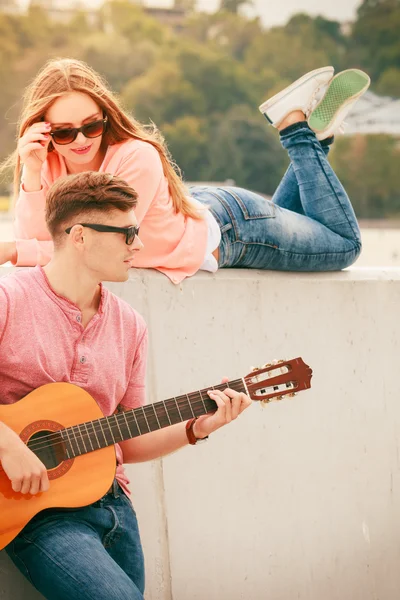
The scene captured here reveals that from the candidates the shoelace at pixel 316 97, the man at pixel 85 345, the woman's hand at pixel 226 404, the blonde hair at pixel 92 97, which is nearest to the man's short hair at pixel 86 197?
the man at pixel 85 345

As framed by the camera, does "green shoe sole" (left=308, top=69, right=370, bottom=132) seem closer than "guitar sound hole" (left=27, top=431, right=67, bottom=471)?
No

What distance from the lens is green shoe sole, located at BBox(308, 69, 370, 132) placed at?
4172mm

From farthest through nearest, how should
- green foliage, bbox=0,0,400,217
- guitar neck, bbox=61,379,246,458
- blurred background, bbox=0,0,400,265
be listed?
1. green foliage, bbox=0,0,400,217
2. blurred background, bbox=0,0,400,265
3. guitar neck, bbox=61,379,246,458

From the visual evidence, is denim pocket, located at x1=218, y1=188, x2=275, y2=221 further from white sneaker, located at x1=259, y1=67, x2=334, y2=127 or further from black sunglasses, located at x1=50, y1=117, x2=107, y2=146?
black sunglasses, located at x1=50, y1=117, x2=107, y2=146

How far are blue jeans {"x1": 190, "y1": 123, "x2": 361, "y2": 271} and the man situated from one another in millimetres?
1118

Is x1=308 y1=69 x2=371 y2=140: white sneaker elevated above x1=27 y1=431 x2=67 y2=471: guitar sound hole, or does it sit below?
above

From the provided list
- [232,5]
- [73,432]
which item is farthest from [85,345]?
[232,5]

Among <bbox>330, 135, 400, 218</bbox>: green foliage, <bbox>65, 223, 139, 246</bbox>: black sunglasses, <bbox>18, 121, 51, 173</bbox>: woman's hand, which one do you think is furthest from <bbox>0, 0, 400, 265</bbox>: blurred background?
<bbox>65, 223, 139, 246</bbox>: black sunglasses

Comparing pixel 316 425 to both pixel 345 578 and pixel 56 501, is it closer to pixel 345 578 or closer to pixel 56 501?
pixel 345 578

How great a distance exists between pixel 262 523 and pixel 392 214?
182ft

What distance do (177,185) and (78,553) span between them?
1.75 m

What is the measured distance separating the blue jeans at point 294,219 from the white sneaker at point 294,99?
0.10 metres

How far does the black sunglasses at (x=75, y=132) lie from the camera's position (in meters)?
3.33

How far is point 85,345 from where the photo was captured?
2.56m
